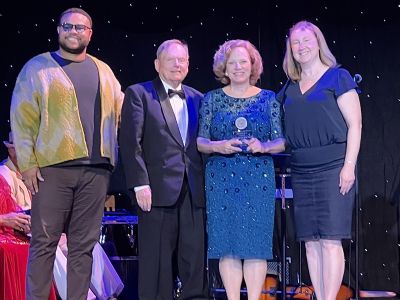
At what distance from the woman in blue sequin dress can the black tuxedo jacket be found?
89mm

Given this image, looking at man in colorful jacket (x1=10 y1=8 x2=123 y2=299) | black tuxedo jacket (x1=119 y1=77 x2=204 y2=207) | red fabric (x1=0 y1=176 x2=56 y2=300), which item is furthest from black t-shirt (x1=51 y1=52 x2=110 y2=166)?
red fabric (x1=0 y1=176 x2=56 y2=300)

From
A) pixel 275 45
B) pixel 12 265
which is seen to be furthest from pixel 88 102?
pixel 275 45

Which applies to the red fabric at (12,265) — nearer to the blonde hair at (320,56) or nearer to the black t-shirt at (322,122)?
the black t-shirt at (322,122)

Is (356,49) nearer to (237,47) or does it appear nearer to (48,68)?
(237,47)

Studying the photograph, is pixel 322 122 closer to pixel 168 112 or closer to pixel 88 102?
pixel 168 112

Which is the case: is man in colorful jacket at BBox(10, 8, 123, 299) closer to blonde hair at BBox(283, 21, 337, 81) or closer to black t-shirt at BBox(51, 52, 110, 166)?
black t-shirt at BBox(51, 52, 110, 166)

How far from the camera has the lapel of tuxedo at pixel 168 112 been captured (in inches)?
147

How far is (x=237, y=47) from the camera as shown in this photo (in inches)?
148

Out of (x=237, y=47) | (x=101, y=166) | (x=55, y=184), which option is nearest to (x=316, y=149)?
(x=237, y=47)

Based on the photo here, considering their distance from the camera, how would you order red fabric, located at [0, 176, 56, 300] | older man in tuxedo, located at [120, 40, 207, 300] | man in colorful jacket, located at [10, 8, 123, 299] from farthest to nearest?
1. red fabric, located at [0, 176, 56, 300]
2. older man in tuxedo, located at [120, 40, 207, 300]
3. man in colorful jacket, located at [10, 8, 123, 299]

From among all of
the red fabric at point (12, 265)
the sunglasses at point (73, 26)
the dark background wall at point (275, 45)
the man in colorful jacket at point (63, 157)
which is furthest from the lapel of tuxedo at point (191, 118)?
the dark background wall at point (275, 45)

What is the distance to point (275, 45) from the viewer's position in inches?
223

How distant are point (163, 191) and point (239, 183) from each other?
0.41 meters

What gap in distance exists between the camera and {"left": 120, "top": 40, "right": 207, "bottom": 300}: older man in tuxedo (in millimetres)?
3688
